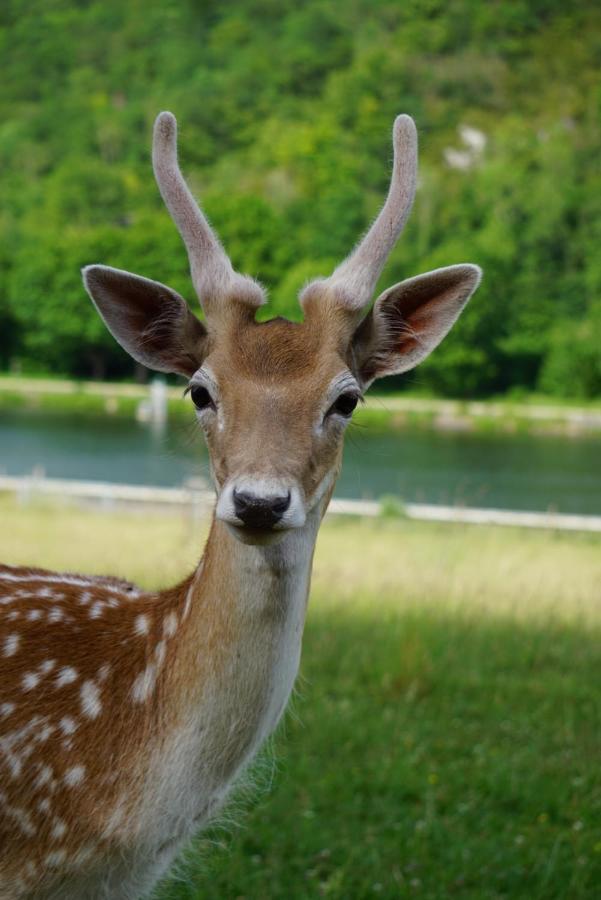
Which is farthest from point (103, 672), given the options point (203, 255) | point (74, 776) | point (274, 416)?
point (203, 255)

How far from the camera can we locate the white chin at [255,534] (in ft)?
8.79

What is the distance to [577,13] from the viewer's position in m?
114

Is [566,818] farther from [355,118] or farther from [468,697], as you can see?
[355,118]

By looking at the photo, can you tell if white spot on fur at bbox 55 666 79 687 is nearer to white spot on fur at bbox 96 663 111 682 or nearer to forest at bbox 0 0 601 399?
white spot on fur at bbox 96 663 111 682

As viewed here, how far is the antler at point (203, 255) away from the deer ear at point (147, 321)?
0.09 meters

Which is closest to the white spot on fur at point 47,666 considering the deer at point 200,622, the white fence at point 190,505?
the deer at point 200,622

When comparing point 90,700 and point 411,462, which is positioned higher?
point 90,700

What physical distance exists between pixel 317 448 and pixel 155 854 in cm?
115

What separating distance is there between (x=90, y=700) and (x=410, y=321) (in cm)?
135

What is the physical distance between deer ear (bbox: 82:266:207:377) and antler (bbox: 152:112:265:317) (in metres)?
0.09

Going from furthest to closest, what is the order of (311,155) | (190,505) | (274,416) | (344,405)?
(311,155), (190,505), (344,405), (274,416)

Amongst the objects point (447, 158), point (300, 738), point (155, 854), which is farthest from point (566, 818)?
point (447, 158)

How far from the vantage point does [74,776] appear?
10.3 ft

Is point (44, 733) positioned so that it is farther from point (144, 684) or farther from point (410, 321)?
point (410, 321)
